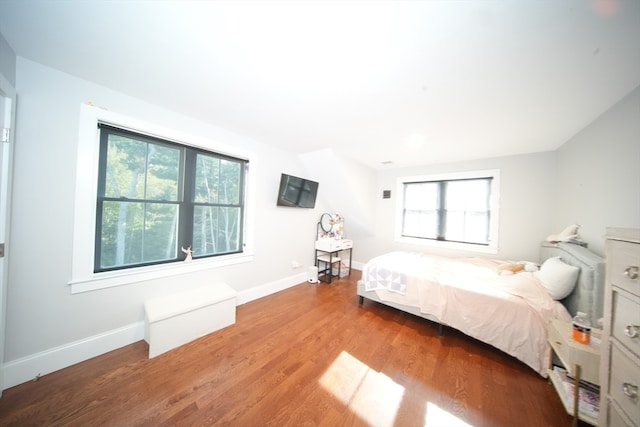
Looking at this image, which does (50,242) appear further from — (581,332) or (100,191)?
(581,332)

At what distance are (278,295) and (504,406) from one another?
258cm

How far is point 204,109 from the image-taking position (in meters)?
2.04

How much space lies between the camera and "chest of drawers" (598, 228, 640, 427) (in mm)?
791

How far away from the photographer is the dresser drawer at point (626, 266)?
82 centimetres

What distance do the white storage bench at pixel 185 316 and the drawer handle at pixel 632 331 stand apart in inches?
108

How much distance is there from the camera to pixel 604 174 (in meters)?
1.84

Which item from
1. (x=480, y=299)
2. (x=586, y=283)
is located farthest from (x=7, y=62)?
(x=586, y=283)

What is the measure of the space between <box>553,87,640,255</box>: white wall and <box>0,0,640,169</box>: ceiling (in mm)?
180

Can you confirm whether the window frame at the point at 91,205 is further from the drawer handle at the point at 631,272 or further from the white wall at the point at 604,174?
the white wall at the point at 604,174

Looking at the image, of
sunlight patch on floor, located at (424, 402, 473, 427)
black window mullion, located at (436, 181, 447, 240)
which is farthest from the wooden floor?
black window mullion, located at (436, 181, 447, 240)

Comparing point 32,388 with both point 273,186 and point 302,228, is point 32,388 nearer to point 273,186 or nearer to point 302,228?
point 273,186

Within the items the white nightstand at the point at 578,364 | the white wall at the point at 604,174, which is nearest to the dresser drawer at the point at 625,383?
the white nightstand at the point at 578,364

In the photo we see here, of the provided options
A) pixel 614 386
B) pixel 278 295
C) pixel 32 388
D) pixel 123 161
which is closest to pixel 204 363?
pixel 32 388

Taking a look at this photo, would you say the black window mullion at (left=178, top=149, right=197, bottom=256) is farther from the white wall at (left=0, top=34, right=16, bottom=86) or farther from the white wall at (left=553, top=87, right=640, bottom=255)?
the white wall at (left=553, top=87, right=640, bottom=255)
